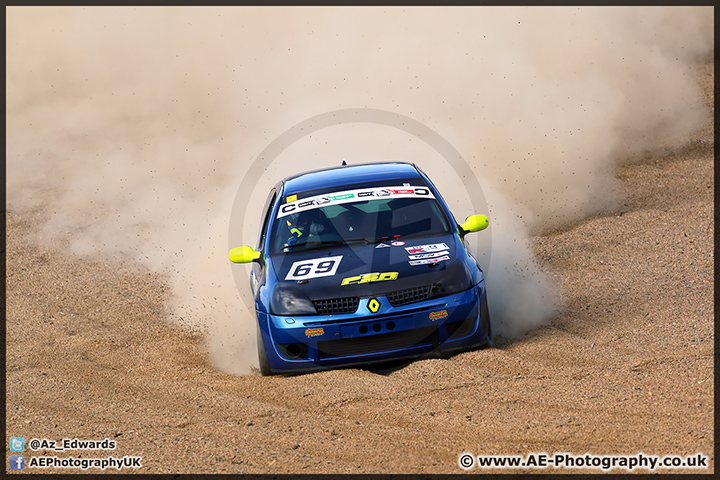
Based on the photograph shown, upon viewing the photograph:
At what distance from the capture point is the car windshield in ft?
22.8

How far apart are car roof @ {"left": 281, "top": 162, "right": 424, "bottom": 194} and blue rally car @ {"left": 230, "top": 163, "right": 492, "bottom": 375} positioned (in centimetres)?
48

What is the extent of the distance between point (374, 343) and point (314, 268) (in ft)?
2.75

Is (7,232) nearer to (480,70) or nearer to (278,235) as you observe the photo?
(278,235)

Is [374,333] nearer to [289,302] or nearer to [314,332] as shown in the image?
[314,332]

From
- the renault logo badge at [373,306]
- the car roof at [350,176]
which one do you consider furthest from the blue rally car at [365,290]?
the car roof at [350,176]

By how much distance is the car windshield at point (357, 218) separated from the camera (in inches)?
274

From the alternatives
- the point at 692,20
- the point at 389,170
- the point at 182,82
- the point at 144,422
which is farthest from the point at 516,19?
the point at 144,422

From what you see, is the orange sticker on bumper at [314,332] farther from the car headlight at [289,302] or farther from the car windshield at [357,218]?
the car windshield at [357,218]

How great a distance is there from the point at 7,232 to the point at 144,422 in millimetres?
8769

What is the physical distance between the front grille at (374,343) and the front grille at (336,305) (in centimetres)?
23

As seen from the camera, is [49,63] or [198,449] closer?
[198,449]

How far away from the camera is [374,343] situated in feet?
19.8

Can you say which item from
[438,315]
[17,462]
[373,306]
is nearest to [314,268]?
[373,306]

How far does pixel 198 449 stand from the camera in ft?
16.3
